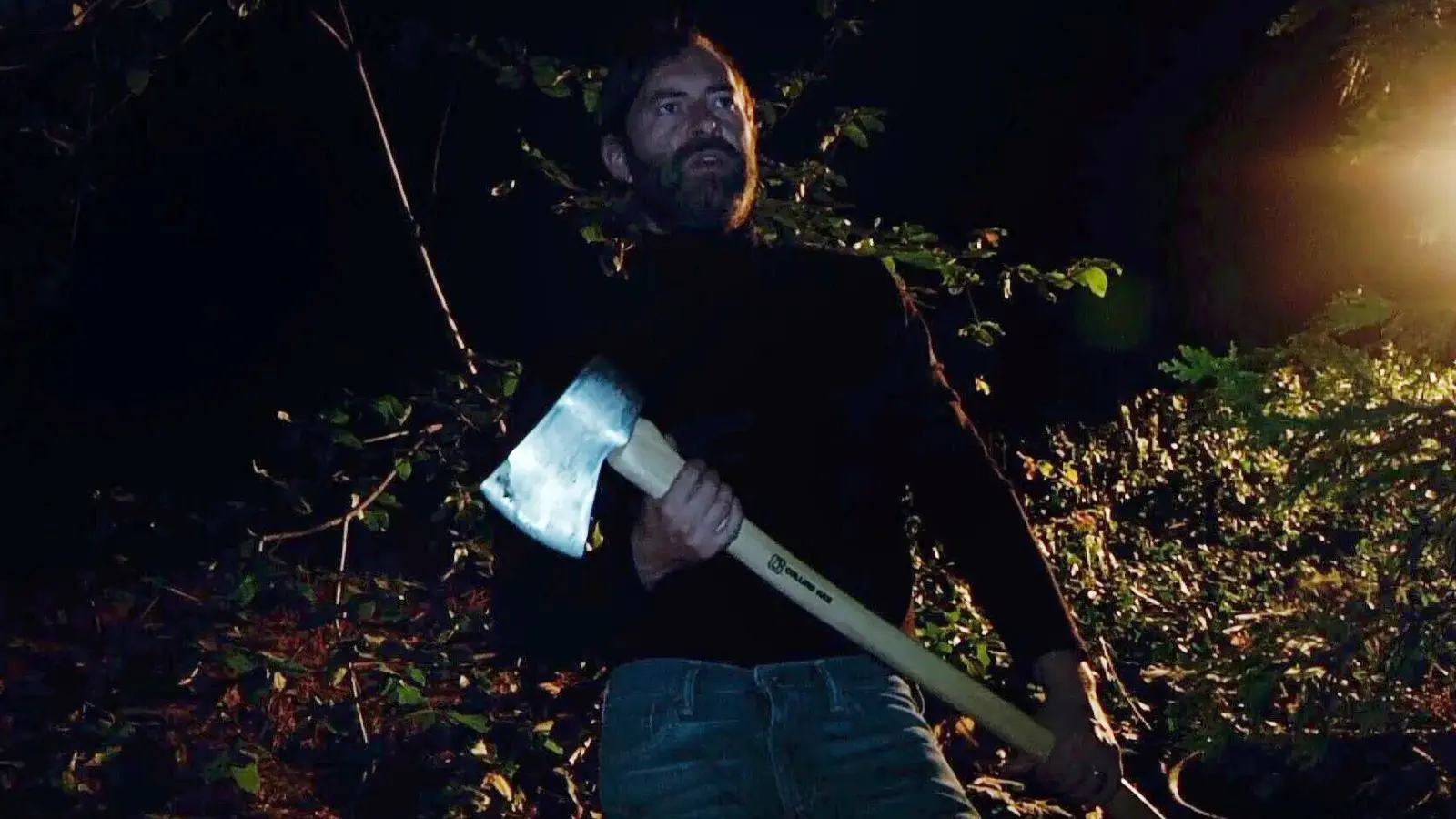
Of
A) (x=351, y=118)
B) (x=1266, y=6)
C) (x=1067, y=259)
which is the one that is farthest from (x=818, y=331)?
(x=1266, y=6)

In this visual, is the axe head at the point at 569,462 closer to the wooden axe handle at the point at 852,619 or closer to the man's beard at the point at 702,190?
the wooden axe handle at the point at 852,619

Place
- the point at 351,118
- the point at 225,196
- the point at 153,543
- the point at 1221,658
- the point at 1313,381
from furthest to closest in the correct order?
the point at 225,196 < the point at 351,118 < the point at 153,543 < the point at 1221,658 < the point at 1313,381

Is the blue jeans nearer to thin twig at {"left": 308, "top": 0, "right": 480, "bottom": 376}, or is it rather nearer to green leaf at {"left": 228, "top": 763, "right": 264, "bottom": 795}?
green leaf at {"left": 228, "top": 763, "right": 264, "bottom": 795}

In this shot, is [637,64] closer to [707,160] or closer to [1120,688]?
[707,160]

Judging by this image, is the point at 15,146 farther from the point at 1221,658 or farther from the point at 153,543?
the point at 1221,658

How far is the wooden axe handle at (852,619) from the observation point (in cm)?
184

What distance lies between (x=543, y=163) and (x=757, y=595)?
1742 millimetres

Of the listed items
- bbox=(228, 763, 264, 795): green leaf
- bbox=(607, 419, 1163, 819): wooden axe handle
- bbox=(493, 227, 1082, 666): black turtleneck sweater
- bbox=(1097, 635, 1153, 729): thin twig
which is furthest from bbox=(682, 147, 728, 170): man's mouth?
bbox=(1097, 635, 1153, 729): thin twig

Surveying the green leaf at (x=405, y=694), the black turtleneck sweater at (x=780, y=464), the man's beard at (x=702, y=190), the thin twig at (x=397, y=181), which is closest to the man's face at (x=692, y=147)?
the man's beard at (x=702, y=190)

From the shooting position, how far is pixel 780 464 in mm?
1981

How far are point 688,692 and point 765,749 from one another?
165 millimetres

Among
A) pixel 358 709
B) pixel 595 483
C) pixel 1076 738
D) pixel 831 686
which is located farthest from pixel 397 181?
pixel 1076 738

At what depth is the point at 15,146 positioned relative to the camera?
9.06 feet

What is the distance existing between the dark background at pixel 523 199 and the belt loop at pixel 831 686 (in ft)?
4.97
